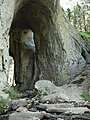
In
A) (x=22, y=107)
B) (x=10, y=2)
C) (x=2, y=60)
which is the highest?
(x=10, y=2)

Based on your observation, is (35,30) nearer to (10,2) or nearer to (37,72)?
(37,72)

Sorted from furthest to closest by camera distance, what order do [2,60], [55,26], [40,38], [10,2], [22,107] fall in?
[40,38]
[55,26]
[10,2]
[2,60]
[22,107]

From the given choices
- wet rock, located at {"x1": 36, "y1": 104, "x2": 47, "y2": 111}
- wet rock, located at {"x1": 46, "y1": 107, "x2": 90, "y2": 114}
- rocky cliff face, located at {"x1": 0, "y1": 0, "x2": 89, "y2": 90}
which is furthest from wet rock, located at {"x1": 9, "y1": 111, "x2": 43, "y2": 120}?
rocky cliff face, located at {"x1": 0, "y1": 0, "x2": 89, "y2": 90}

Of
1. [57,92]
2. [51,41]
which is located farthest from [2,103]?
[51,41]

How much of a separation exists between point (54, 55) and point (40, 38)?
147 cm

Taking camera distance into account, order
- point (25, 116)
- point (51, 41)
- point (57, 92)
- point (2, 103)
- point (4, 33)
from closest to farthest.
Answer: point (25, 116) < point (2, 103) < point (57, 92) < point (4, 33) < point (51, 41)

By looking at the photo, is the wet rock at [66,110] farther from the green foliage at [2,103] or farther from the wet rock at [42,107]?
the green foliage at [2,103]

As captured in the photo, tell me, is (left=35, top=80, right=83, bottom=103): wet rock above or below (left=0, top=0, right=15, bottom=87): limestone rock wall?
below

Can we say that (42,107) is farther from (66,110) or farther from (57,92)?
(57,92)

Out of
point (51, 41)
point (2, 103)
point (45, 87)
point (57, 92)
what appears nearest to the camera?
point (2, 103)

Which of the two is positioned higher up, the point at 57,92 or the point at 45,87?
the point at 45,87

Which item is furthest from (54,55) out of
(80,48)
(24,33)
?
(24,33)

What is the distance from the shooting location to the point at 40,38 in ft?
50.9

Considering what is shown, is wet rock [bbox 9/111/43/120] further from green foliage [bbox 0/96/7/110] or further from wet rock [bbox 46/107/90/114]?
green foliage [bbox 0/96/7/110]
